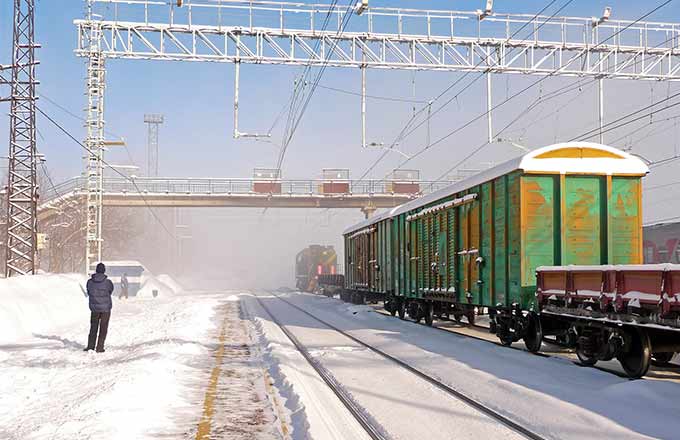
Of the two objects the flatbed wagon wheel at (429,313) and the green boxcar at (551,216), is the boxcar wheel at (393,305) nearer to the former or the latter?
the flatbed wagon wheel at (429,313)

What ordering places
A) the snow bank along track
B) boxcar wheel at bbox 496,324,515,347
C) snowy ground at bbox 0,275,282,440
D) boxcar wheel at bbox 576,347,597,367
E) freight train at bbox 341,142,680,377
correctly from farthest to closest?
1. boxcar wheel at bbox 496,324,515,347
2. boxcar wheel at bbox 576,347,597,367
3. freight train at bbox 341,142,680,377
4. snowy ground at bbox 0,275,282,440
5. the snow bank along track

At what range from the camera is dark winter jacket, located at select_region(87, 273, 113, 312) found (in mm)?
14547

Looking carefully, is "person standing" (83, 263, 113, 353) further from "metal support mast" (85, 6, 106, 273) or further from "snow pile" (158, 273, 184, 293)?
"snow pile" (158, 273, 184, 293)

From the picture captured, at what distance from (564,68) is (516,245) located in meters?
18.8

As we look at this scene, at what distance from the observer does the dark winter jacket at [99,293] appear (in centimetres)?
1455

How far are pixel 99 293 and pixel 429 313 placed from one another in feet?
35.3

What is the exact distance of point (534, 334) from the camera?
14.0 meters

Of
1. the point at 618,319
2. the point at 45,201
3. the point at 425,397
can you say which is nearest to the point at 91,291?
the point at 425,397

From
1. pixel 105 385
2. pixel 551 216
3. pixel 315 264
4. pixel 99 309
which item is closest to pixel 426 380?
pixel 105 385

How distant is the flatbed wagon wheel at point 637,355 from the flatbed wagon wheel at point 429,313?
10986 mm

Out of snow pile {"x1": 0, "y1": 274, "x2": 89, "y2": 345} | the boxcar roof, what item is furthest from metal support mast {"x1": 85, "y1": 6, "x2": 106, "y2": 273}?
the boxcar roof

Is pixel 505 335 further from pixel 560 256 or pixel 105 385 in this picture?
pixel 105 385

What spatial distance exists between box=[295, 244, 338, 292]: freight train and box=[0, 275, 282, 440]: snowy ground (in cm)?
4350

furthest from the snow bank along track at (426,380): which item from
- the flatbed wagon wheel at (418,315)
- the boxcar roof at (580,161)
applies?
the flatbed wagon wheel at (418,315)
